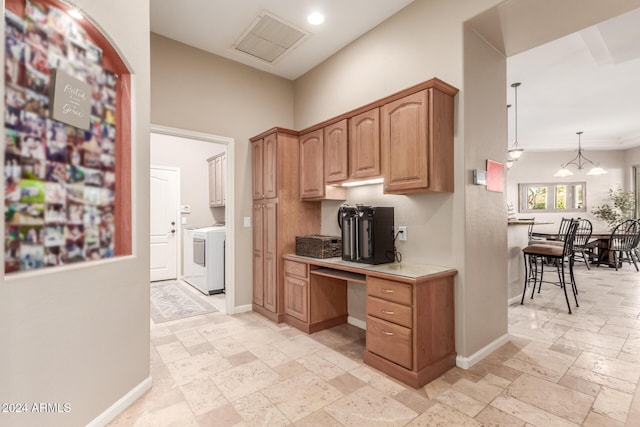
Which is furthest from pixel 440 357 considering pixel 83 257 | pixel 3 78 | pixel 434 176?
pixel 3 78

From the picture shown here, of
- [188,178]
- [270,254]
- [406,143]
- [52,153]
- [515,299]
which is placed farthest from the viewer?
[188,178]

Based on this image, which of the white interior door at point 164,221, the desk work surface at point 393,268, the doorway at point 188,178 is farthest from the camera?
the doorway at point 188,178

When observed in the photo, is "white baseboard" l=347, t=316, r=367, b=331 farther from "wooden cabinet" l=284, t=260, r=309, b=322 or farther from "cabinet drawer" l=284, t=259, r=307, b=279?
"cabinet drawer" l=284, t=259, r=307, b=279

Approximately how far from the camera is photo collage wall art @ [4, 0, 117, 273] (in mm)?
1460

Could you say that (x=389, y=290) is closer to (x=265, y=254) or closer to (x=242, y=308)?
(x=265, y=254)

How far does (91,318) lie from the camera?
180cm

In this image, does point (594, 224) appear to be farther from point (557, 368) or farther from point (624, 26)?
point (557, 368)

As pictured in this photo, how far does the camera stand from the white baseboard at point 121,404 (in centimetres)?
180

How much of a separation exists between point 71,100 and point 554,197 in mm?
10604

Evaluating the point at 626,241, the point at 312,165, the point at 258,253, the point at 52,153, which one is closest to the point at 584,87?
the point at 626,241

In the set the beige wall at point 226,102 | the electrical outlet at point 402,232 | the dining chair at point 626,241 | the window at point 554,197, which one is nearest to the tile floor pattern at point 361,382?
the electrical outlet at point 402,232

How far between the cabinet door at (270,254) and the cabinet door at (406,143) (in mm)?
1479

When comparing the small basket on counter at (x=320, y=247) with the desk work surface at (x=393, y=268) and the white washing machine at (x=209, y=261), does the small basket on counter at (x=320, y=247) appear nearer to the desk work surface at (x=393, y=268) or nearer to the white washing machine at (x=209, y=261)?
the desk work surface at (x=393, y=268)

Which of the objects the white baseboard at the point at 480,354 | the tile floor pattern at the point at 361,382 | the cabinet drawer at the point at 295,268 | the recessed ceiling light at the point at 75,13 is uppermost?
the recessed ceiling light at the point at 75,13
